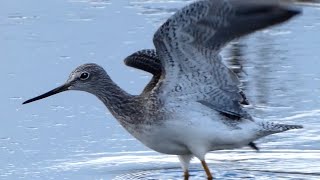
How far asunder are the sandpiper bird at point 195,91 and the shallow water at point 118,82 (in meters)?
0.39

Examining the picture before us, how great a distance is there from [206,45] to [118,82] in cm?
230

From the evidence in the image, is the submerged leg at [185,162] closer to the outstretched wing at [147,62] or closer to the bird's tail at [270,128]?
the bird's tail at [270,128]

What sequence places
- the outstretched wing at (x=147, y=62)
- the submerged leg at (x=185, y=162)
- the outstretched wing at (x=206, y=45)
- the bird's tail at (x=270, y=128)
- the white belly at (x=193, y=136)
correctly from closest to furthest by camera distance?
the outstretched wing at (x=206, y=45) < the white belly at (x=193, y=136) < the bird's tail at (x=270, y=128) < the submerged leg at (x=185, y=162) < the outstretched wing at (x=147, y=62)

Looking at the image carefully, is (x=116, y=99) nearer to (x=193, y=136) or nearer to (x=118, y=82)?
(x=193, y=136)

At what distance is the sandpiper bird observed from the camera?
27.6 ft

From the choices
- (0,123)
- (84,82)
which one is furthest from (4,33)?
(84,82)

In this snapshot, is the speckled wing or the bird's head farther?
the speckled wing

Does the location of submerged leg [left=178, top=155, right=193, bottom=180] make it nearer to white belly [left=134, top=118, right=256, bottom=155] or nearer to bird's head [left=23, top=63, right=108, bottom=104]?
white belly [left=134, top=118, right=256, bottom=155]

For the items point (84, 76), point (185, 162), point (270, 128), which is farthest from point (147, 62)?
point (270, 128)

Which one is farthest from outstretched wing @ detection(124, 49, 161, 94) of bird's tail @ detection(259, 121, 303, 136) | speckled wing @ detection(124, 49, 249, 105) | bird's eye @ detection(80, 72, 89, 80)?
bird's tail @ detection(259, 121, 303, 136)

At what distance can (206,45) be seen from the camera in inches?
339

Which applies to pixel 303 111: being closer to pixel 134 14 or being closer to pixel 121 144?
pixel 121 144

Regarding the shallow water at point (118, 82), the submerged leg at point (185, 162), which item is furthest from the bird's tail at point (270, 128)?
the submerged leg at point (185, 162)

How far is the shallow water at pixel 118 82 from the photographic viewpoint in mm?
9188
